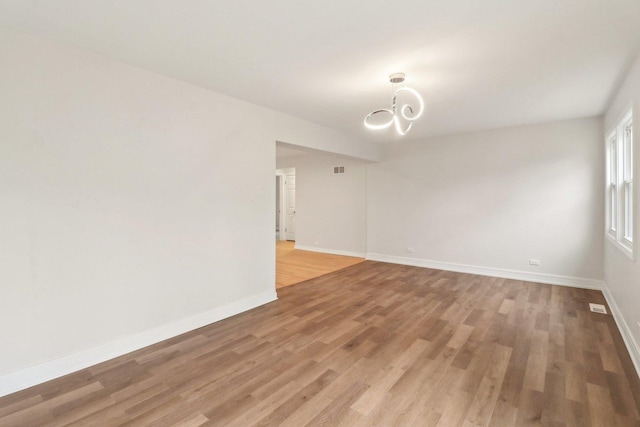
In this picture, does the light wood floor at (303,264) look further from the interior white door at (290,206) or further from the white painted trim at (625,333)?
the white painted trim at (625,333)

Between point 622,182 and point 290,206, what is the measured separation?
8.08m

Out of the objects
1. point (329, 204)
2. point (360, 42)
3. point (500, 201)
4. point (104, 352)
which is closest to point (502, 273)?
point (500, 201)

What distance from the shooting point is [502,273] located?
533cm

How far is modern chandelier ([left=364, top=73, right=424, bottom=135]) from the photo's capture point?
2.95m

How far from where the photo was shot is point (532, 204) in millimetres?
5035

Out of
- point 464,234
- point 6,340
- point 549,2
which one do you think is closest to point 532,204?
point 464,234

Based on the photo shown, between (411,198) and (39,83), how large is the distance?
18.8 ft

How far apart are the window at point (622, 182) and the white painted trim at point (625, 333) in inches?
27.4

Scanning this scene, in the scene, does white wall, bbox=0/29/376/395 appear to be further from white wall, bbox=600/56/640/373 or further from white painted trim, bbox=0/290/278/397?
white wall, bbox=600/56/640/373

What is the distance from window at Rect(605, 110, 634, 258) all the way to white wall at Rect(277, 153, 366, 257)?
412 cm

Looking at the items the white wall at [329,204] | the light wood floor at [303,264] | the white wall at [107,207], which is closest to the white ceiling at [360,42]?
the white wall at [107,207]

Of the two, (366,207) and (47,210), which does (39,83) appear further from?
(366,207)

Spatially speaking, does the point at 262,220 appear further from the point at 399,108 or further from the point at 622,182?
the point at 622,182

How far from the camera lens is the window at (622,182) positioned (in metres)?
3.15
